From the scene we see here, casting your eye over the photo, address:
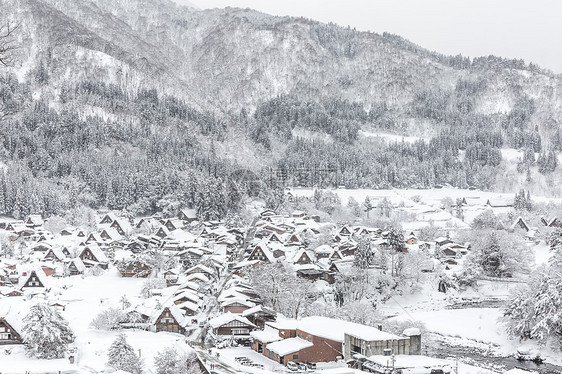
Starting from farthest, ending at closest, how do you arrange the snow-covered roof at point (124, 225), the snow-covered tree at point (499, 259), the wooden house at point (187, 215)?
the wooden house at point (187, 215), the snow-covered roof at point (124, 225), the snow-covered tree at point (499, 259)

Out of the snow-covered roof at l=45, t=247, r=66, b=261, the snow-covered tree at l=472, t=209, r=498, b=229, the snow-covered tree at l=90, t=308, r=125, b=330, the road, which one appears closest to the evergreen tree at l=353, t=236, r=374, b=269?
the snow-covered tree at l=90, t=308, r=125, b=330

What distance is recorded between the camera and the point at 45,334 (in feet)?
105

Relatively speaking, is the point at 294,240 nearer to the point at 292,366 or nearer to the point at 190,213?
the point at 190,213

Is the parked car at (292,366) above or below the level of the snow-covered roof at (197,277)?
above

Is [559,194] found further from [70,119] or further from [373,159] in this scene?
[70,119]

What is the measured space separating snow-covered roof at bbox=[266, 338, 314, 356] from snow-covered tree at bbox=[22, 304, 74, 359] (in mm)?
11729

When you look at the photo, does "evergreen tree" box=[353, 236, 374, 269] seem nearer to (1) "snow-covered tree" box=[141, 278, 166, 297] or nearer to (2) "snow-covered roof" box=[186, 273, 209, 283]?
(2) "snow-covered roof" box=[186, 273, 209, 283]

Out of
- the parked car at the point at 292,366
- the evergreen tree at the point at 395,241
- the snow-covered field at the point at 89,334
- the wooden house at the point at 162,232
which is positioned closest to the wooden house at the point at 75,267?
the snow-covered field at the point at 89,334

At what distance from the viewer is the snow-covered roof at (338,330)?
34.7 m

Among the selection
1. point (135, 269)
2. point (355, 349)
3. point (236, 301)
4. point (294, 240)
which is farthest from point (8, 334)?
point (294, 240)

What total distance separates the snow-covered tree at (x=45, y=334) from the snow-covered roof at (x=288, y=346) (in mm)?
11729

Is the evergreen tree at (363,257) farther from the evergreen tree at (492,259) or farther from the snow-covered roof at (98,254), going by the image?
the snow-covered roof at (98,254)

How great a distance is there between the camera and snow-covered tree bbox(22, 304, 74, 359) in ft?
105

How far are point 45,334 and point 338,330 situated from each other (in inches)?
671
